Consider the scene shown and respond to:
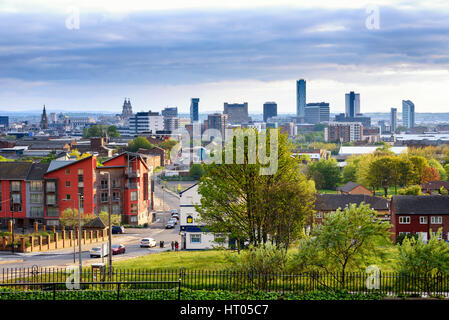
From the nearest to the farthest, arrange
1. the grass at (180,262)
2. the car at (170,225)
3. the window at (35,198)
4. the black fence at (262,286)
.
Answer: the black fence at (262,286) < the grass at (180,262) < the window at (35,198) < the car at (170,225)

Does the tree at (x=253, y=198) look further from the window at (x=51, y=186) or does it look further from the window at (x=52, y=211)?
the window at (x=52, y=211)

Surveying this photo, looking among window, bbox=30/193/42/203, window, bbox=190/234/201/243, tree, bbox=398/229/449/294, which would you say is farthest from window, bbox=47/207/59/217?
tree, bbox=398/229/449/294

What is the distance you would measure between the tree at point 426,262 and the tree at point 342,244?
1.73 m

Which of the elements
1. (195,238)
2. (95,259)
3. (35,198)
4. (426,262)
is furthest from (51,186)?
(426,262)

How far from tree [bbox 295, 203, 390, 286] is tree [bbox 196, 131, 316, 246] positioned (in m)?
7.25

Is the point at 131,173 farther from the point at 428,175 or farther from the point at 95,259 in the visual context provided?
the point at 428,175

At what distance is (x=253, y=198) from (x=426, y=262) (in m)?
11.3

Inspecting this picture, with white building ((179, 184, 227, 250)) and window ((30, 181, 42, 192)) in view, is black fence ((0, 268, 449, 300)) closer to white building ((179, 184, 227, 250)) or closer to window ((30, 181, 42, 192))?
white building ((179, 184, 227, 250))

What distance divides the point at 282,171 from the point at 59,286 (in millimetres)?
14441

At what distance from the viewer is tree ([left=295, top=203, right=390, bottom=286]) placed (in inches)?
919

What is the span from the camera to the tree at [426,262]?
72.0ft

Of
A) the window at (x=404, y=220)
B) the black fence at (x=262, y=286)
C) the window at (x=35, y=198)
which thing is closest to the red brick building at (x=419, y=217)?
the window at (x=404, y=220)
